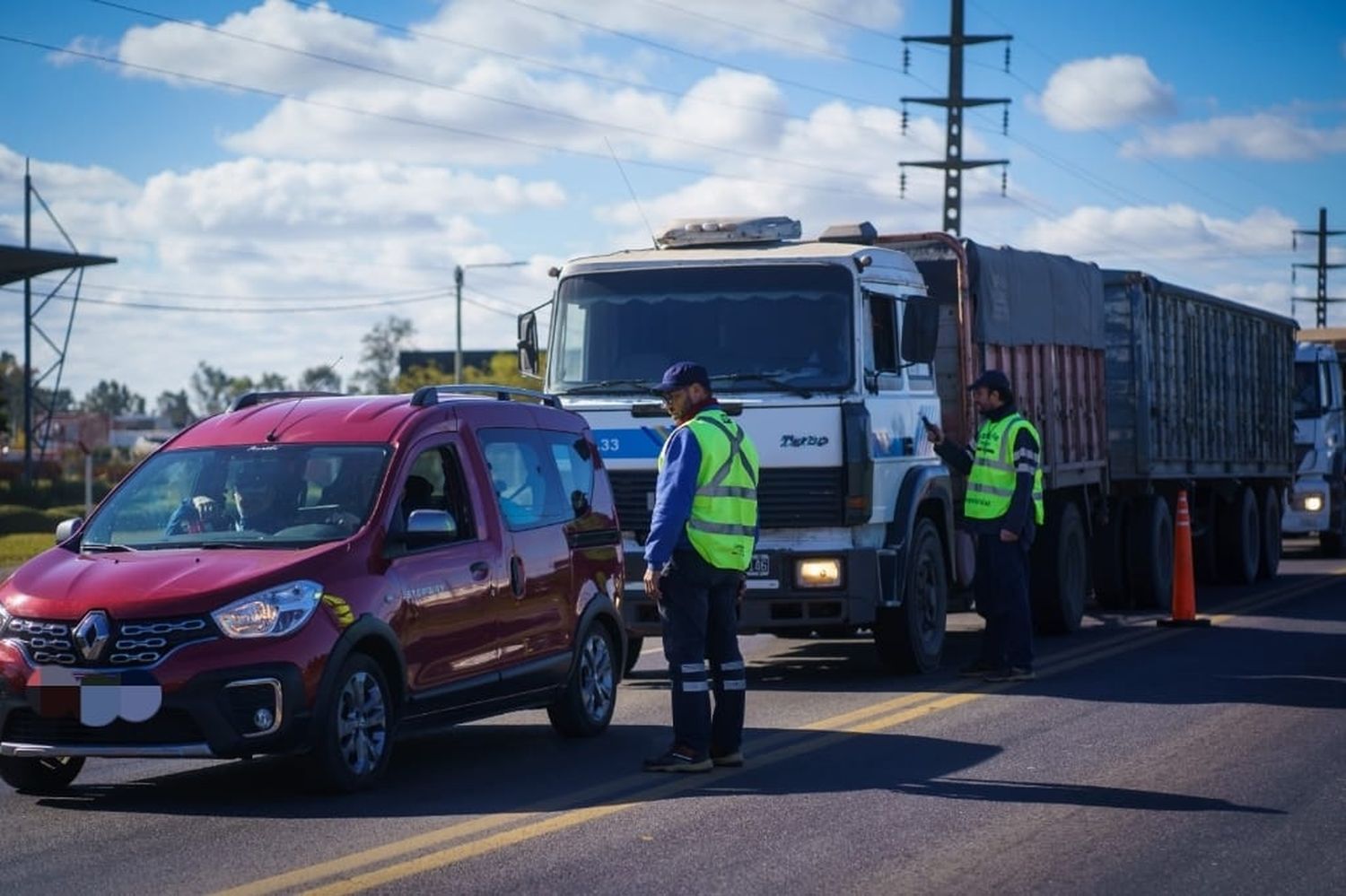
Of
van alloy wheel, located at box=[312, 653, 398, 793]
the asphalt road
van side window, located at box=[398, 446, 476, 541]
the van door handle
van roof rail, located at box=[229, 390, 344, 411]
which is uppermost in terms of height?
van roof rail, located at box=[229, 390, 344, 411]

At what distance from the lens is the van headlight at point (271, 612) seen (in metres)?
8.75

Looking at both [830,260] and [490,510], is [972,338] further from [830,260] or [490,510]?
[490,510]

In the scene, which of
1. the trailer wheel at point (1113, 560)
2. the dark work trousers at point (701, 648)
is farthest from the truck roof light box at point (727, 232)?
the trailer wheel at point (1113, 560)

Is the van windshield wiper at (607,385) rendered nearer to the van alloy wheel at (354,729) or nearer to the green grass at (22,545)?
the van alloy wheel at (354,729)

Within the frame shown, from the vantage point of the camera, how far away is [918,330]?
13898mm

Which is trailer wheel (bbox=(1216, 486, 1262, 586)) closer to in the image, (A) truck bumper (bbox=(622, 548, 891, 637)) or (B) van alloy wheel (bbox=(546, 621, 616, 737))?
(A) truck bumper (bbox=(622, 548, 891, 637))

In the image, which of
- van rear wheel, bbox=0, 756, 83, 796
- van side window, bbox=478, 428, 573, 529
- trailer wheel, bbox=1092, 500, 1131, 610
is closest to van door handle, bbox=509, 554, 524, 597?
van side window, bbox=478, 428, 573, 529

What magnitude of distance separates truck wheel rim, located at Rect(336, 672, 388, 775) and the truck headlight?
15.3 ft

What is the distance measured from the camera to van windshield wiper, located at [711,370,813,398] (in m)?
13.5

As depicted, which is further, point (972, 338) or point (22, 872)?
point (972, 338)

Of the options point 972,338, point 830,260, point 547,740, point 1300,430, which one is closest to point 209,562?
point 547,740

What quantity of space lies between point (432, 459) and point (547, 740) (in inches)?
75.1

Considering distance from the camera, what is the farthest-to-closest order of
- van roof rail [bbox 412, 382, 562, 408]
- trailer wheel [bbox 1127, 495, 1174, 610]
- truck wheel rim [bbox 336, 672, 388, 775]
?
trailer wheel [bbox 1127, 495, 1174, 610]
van roof rail [bbox 412, 382, 562, 408]
truck wheel rim [bbox 336, 672, 388, 775]

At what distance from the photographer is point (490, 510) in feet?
34.5
